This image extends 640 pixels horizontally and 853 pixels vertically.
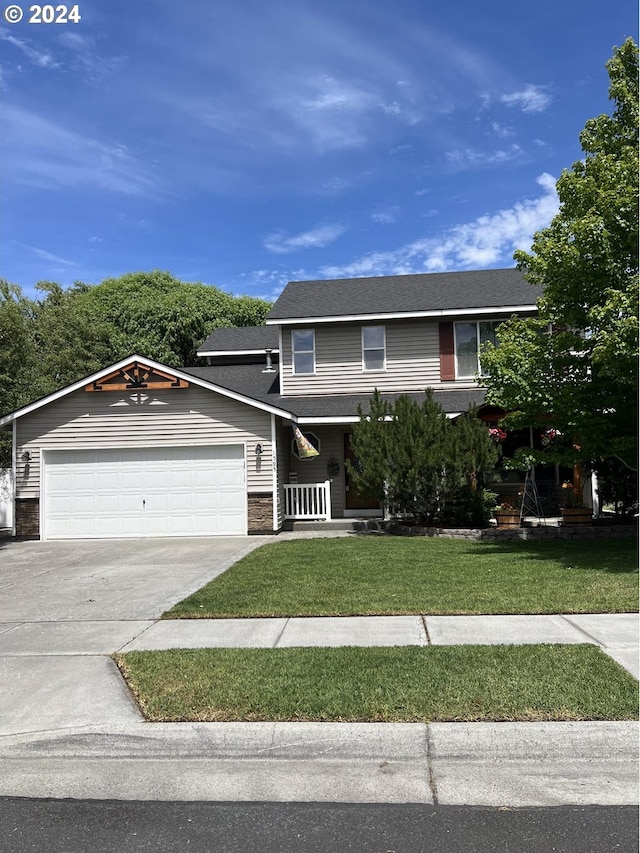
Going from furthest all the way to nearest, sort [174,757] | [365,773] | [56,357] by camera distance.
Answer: [56,357] → [174,757] → [365,773]

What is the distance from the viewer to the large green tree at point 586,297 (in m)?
10.0

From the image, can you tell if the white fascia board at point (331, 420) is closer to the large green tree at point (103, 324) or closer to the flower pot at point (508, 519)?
the flower pot at point (508, 519)

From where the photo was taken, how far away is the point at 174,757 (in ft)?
13.6

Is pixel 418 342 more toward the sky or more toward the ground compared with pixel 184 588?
more toward the sky

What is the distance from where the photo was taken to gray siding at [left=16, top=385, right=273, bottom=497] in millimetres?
16203

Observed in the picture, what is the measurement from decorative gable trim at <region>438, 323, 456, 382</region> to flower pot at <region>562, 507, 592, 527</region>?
5625 mm

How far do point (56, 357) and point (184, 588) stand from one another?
25374 mm

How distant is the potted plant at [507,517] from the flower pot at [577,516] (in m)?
1.01

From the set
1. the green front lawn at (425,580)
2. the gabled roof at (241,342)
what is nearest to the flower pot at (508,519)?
the green front lawn at (425,580)

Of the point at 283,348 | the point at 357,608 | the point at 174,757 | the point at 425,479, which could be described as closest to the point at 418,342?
the point at 283,348

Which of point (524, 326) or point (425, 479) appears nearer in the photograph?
point (524, 326)

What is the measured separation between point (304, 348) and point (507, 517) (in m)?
7.70

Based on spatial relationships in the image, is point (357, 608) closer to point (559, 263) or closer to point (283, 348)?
point (559, 263)

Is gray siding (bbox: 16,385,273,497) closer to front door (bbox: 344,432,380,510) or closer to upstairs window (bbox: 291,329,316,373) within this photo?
front door (bbox: 344,432,380,510)
